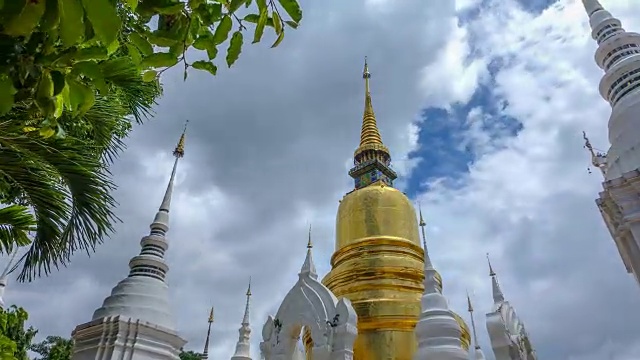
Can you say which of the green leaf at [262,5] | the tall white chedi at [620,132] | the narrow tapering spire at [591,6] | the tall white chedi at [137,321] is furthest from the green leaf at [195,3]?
the narrow tapering spire at [591,6]

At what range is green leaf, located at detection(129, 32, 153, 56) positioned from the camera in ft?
4.73

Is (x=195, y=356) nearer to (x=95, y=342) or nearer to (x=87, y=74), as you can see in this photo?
(x=95, y=342)

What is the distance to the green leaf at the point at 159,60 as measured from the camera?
1.44 m

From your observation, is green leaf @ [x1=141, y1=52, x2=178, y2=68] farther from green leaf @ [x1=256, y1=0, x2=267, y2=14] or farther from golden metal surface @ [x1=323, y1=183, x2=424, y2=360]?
golden metal surface @ [x1=323, y1=183, x2=424, y2=360]

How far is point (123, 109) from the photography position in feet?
14.0

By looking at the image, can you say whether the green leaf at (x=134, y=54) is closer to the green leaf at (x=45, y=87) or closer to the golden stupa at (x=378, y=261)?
the green leaf at (x=45, y=87)

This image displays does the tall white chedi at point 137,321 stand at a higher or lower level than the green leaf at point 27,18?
higher

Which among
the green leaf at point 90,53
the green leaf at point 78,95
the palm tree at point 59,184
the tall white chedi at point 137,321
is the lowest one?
the green leaf at point 78,95

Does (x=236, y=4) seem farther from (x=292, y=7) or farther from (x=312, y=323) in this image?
(x=312, y=323)

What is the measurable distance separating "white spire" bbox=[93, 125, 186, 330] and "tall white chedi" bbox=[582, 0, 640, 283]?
29.4 feet

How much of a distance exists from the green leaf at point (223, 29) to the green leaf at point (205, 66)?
0.11 meters

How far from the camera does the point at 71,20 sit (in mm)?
1044

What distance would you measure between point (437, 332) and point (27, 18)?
7458 mm

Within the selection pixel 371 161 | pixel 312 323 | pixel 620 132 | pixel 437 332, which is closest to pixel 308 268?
pixel 312 323
